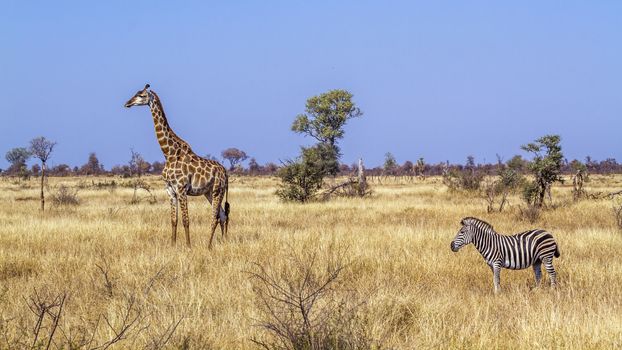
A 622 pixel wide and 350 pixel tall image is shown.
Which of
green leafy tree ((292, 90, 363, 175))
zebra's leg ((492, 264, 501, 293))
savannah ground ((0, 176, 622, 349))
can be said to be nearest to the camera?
savannah ground ((0, 176, 622, 349))

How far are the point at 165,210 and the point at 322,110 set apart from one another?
129 feet

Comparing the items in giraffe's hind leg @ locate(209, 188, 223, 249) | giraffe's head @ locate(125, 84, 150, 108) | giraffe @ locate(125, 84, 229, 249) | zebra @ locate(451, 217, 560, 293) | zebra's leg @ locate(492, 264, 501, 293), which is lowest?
zebra's leg @ locate(492, 264, 501, 293)

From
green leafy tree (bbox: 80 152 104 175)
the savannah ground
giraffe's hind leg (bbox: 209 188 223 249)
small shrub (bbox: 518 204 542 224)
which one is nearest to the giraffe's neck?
giraffe's hind leg (bbox: 209 188 223 249)

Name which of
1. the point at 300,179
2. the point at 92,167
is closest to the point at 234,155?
the point at 92,167

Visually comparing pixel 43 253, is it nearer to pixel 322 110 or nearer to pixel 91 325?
pixel 91 325

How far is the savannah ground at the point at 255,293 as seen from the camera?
5.02 m

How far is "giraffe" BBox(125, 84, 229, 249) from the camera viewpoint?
11445 millimetres

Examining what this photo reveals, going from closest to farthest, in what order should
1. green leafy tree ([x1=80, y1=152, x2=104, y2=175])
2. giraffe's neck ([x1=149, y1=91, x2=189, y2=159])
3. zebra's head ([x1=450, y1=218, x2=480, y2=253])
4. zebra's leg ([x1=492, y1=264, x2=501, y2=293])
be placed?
zebra's leg ([x1=492, y1=264, x2=501, y2=293])
zebra's head ([x1=450, y1=218, x2=480, y2=253])
giraffe's neck ([x1=149, y1=91, x2=189, y2=159])
green leafy tree ([x1=80, y1=152, x2=104, y2=175])

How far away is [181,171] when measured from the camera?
1150 cm

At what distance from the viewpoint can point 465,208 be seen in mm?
18609

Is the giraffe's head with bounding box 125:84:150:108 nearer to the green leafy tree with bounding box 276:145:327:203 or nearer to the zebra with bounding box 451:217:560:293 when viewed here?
the zebra with bounding box 451:217:560:293

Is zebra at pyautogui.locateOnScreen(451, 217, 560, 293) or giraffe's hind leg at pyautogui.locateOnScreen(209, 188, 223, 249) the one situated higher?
giraffe's hind leg at pyautogui.locateOnScreen(209, 188, 223, 249)

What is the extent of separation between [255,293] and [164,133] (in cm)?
648

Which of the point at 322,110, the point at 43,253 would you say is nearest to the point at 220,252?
the point at 43,253
